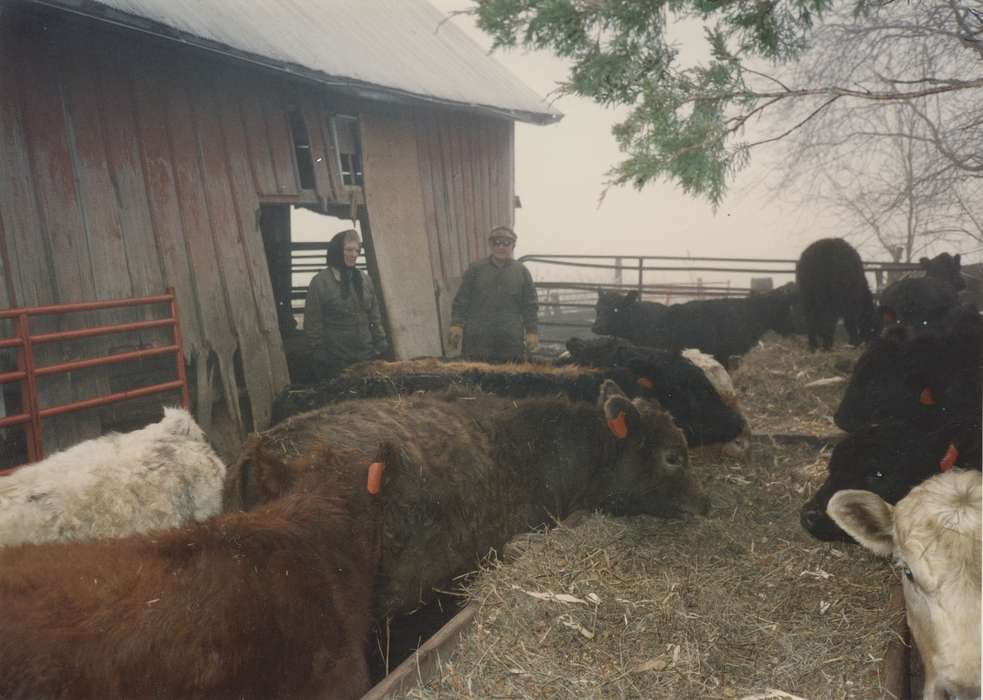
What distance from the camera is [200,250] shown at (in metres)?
5.86

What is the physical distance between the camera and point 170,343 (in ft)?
18.3

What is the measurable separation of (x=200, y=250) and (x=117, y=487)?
2.87m

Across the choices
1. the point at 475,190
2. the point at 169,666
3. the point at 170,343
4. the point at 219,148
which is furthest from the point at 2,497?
the point at 475,190

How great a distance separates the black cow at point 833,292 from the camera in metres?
9.50

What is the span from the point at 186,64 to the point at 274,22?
0.93 m

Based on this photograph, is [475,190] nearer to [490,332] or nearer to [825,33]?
[490,332]

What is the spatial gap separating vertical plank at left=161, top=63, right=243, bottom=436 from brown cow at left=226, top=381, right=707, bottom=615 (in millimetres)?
1993

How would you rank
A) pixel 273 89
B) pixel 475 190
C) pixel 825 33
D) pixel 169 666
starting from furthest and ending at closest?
1. pixel 475 190
2. pixel 273 89
3. pixel 825 33
4. pixel 169 666

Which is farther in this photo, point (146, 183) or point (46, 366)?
point (146, 183)

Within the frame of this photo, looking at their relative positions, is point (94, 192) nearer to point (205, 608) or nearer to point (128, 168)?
point (128, 168)

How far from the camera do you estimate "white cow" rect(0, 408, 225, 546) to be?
324cm

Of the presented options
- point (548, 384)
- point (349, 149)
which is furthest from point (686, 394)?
point (349, 149)

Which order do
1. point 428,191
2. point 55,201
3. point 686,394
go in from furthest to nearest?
point 428,191 < point 686,394 < point 55,201

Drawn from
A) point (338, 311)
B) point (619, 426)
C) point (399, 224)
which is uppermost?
point (399, 224)
